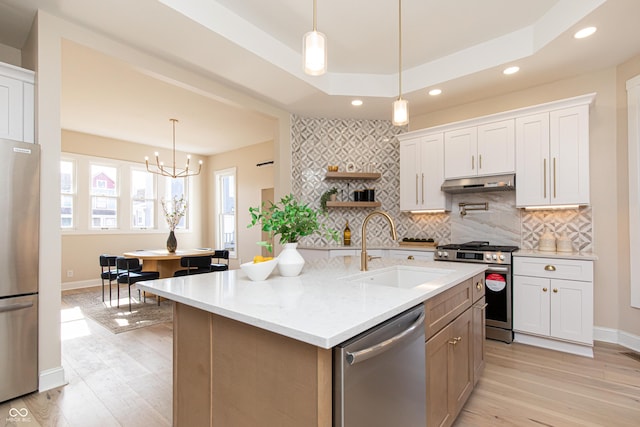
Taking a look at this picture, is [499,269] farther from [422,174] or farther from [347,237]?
[347,237]

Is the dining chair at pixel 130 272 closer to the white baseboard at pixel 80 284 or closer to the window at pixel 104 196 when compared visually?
the white baseboard at pixel 80 284

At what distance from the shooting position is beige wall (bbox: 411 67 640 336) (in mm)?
3191

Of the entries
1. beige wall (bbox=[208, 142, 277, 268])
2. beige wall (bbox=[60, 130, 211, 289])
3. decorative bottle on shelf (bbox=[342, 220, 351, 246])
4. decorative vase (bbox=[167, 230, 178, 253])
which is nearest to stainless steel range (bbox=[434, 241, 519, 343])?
decorative bottle on shelf (bbox=[342, 220, 351, 246])

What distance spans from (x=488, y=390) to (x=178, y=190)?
7454mm

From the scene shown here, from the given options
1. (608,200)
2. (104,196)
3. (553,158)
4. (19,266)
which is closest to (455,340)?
(553,158)

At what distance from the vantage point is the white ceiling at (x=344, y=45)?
2.53m

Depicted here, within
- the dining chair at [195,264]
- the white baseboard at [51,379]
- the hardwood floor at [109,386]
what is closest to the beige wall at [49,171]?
the white baseboard at [51,379]

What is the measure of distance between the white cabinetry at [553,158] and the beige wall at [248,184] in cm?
473

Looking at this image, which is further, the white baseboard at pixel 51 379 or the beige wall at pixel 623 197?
the beige wall at pixel 623 197

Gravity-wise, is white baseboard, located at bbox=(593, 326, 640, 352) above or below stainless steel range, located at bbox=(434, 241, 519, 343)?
below

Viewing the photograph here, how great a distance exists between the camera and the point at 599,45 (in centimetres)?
288

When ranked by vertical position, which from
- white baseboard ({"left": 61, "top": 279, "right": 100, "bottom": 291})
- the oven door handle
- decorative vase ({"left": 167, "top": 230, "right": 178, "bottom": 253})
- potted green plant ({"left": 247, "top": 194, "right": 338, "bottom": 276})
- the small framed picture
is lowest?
white baseboard ({"left": 61, "top": 279, "right": 100, "bottom": 291})

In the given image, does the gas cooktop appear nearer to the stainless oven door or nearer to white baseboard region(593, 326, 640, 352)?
the stainless oven door

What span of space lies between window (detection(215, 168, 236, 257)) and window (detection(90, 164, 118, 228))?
85.6 inches
